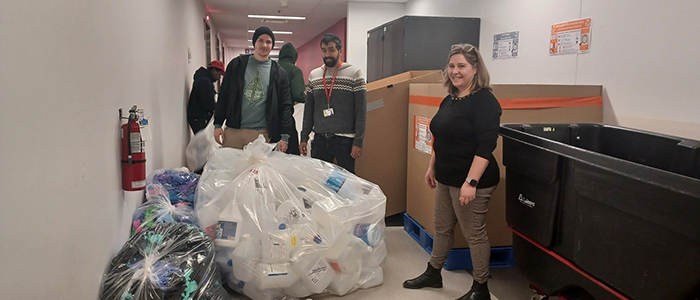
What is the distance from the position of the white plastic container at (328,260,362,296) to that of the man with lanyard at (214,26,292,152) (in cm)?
104

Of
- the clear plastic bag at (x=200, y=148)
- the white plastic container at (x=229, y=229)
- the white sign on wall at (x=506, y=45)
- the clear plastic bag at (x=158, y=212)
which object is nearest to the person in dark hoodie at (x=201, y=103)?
the clear plastic bag at (x=200, y=148)

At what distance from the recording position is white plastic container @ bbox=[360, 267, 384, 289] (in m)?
2.41

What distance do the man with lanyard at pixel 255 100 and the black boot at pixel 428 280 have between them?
1218mm

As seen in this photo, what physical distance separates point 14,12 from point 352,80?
6.88ft

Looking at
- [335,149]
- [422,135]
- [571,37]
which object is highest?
[571,37]

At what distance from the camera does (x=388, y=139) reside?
135 inches

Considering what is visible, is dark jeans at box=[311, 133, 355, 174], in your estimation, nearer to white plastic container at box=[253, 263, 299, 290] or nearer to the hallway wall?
white plastic container at box=[253, 263, 299, 290]

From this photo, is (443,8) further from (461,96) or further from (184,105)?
(461,96)

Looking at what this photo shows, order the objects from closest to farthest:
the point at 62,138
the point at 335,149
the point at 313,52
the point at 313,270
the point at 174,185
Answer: the point at 62,138 < the point at 313,270 < the point at 174,185 < the point at 335,149 < the point at 313,52

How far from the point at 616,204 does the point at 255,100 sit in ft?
7.38

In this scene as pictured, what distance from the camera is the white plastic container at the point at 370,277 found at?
241 centimetres

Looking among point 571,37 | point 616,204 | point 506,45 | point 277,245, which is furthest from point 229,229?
point 506,45

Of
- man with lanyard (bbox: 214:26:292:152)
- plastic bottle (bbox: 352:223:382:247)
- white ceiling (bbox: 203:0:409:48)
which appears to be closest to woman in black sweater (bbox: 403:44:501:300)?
plastic bottle (bbox: 352:223:382:247)

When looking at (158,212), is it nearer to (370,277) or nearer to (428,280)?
(370,277)
